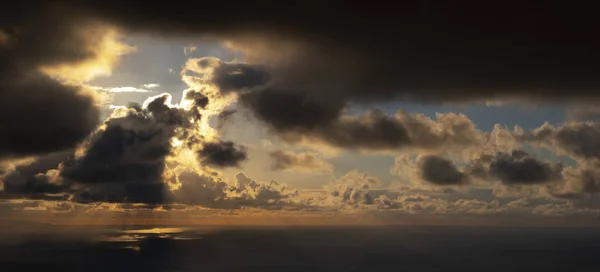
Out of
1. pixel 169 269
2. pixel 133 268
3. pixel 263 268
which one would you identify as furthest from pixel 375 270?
pixel 133 268

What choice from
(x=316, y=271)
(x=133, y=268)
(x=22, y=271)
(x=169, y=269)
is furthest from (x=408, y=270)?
(x=22, y=271)

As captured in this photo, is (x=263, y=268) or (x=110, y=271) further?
(x=263, y=268)

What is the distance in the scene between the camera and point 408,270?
199 m

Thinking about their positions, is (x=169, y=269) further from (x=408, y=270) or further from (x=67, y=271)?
(x=408, y=270)

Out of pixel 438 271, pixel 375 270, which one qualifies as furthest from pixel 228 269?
pixel 438 271

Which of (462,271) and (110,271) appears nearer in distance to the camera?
(110,271)

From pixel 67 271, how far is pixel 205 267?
178 ft

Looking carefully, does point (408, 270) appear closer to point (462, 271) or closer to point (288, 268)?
point (462, 271)

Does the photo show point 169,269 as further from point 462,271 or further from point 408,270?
point 462,271

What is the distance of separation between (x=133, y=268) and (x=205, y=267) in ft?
96.4

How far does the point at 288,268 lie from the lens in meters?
198

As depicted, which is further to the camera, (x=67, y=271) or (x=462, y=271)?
(x=462, y=271)

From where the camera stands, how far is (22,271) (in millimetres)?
187125

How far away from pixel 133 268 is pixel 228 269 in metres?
38.5
